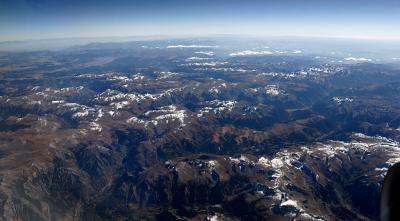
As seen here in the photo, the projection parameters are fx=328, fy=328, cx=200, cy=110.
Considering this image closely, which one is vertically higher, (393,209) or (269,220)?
(393,209)

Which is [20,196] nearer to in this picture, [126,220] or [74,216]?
[74,216]

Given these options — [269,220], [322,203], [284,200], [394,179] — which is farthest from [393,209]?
[322,203]

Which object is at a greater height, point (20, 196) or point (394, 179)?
point (394, 179)

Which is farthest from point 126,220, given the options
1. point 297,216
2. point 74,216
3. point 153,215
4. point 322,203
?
point 322,203

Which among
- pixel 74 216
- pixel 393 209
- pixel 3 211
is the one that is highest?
pixel 393 209

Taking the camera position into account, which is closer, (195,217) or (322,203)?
(195,217)

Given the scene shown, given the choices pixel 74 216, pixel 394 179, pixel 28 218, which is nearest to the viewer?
pixel 394 179

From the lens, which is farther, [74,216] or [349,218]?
[74,216]

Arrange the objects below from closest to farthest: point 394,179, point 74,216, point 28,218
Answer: point 394,179 < point 28,218 < point 74,216

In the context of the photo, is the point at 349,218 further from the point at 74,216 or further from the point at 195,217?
the point at 74,216
